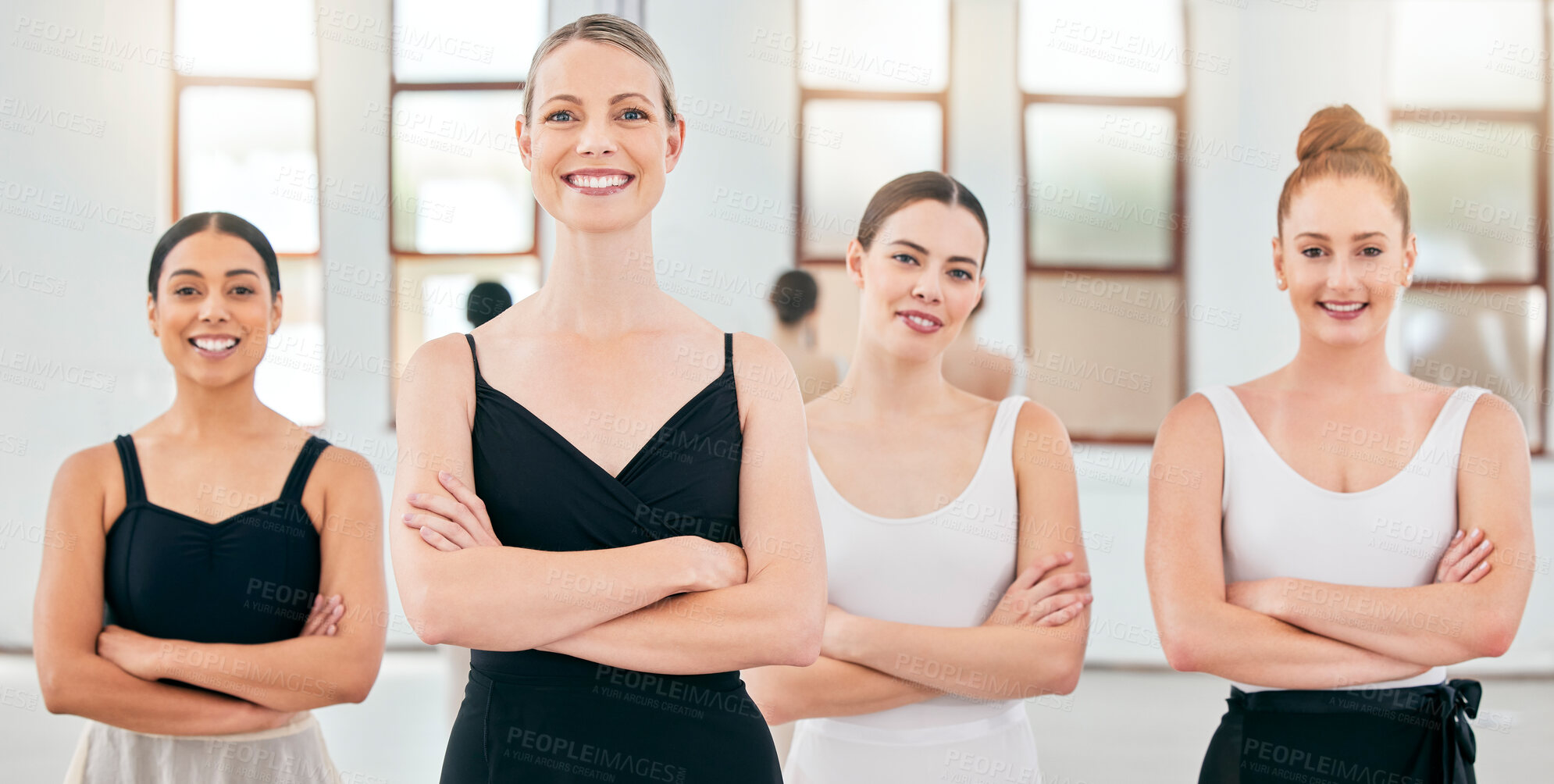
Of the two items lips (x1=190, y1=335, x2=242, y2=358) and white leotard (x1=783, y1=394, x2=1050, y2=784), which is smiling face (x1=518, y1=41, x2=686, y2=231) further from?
lips (x1=190, y1=335, x2=242, y2=358)

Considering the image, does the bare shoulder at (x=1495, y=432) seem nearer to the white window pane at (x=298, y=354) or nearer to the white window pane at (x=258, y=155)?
the white window pane at (x=298, y=354)

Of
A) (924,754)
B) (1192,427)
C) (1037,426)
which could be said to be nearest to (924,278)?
(1037,426)

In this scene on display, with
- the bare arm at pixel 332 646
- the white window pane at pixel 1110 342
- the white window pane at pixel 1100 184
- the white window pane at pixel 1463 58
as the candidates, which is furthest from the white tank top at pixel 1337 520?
the white window pane at pixel 1463 58

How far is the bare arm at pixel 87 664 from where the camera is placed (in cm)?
268

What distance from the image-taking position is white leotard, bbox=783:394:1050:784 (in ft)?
9.00

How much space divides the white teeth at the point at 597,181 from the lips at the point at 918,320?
939 millimetres

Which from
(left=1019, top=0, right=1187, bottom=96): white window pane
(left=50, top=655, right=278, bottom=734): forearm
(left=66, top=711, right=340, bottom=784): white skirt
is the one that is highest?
(left=1019, top=0, right=1187, bottom=96): white window pane

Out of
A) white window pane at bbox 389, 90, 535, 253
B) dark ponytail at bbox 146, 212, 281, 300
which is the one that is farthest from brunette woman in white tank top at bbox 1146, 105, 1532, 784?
white window pane at bbox 389, 90, 535, 253

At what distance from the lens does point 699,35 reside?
286 inches

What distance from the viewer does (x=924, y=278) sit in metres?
2.82

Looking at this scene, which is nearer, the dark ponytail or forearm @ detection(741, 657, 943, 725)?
forearm @ detection(741, 657, 943, 725)

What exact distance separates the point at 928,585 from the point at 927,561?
6cm

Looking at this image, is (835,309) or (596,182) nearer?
(596,182)

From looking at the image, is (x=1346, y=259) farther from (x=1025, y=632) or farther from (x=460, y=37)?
(x=460, y=37)
